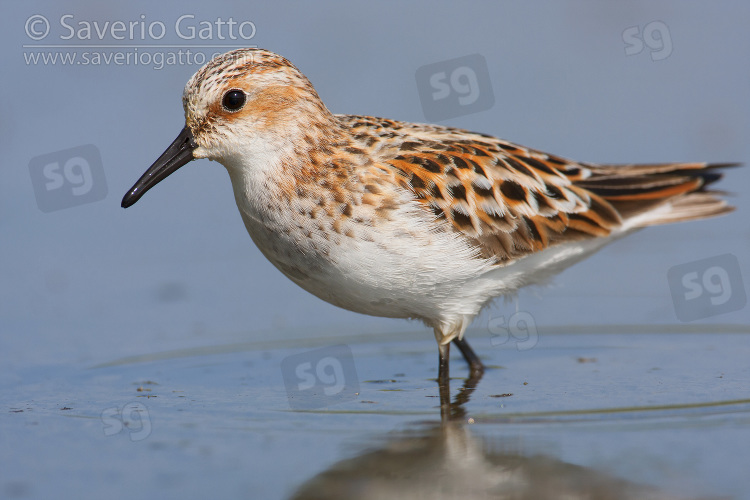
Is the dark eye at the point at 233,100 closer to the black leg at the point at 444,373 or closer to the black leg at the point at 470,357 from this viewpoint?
the black leg at the point at 444,373

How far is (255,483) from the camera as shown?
543 centimetres

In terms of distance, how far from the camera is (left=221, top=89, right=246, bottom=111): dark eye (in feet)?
22.8

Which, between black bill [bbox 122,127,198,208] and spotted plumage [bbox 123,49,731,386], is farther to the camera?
black bill [bbox 122,127,198,208]

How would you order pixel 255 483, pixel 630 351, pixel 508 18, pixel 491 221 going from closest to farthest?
pixel 255 483, pixel 491 221, pixel 630 351, pixel 508 18

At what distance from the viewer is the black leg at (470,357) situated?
8.09 metres

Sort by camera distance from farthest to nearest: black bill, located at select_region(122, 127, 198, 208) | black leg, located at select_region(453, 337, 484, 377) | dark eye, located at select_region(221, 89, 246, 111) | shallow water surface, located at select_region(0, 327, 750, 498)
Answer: black leg, located at select_region(453, 337, 484, 377), black bill, located at select_region(122, 127, 198, 208), dark eye, located at select_region(221, 89, 246, 111), shallow water surface, located at select_region(0, 327, 750, 498)

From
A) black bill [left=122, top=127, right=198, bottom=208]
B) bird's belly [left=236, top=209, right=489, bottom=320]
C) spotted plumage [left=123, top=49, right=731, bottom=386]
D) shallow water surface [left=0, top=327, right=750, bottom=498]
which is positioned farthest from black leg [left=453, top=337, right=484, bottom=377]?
black bill [left=122, top=127, right=198, bottom=208]

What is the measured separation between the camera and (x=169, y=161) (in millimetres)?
7281

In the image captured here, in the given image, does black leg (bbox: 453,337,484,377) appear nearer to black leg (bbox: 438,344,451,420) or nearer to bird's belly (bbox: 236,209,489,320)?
black leg (bbox: 438,344,451,420)

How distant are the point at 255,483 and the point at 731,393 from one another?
3.28 metres

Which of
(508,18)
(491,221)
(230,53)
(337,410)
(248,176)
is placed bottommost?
(337,410)

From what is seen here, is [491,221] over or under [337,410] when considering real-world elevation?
over

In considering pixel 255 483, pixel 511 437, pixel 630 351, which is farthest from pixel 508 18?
pixel 255 483

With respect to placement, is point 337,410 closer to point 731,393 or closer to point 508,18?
point 731,393
